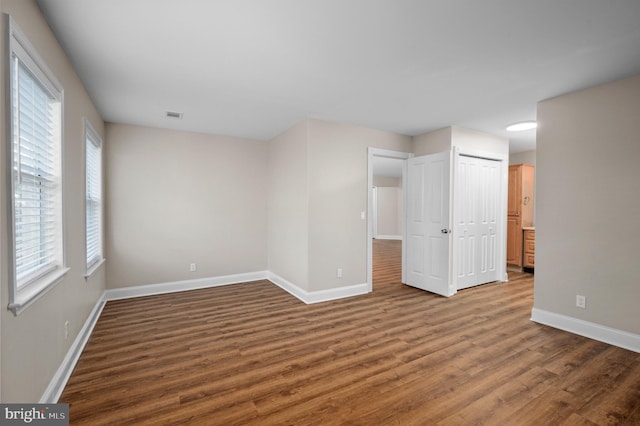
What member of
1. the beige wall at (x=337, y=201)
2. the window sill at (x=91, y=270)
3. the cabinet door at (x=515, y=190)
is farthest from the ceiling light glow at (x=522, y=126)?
the window sill at (x=91, y=270)

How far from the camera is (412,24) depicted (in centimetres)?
191

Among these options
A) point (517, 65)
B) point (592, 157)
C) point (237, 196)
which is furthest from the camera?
point (237, 196)

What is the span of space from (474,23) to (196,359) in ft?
10.9

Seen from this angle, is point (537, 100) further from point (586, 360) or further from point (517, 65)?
point (586, 360)

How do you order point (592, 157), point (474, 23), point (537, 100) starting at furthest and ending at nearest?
point (537, 100) → point (592, 157) → point (474, 23)

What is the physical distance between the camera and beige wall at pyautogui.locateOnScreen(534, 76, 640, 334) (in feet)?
8.71

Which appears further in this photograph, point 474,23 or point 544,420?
point 474,23

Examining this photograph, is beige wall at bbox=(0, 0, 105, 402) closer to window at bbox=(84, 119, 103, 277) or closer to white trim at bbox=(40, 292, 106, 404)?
white trim at bbox=(40, 292, 106, 404)

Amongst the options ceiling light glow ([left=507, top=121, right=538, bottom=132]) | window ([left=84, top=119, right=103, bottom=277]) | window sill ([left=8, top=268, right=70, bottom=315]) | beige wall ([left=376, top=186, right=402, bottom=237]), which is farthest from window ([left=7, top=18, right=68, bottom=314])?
beige wall ([left=376, top=186, right=402, bottom=237])

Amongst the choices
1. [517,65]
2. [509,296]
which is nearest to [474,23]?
[517,65]

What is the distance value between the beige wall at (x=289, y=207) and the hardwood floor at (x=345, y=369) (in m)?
0.76

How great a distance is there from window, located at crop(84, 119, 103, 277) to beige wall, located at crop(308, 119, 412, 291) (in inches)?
99.3

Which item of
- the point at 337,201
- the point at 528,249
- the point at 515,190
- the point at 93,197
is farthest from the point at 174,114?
the point at 528,249

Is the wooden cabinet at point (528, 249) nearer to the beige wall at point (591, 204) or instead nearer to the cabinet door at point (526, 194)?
the cabinet door at point (526, 194)
